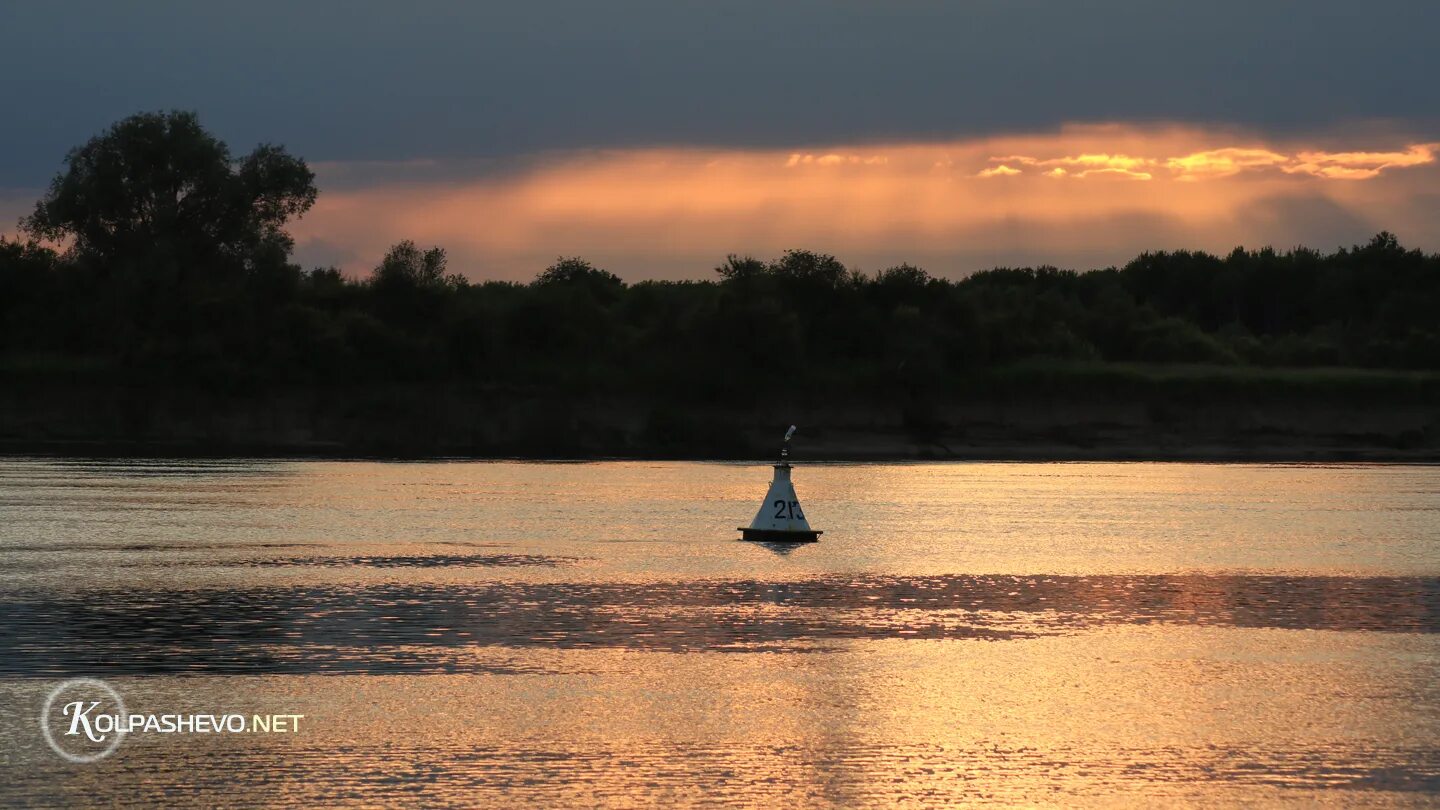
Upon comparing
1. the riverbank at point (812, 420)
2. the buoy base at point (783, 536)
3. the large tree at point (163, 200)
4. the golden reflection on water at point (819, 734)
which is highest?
the large tree at point (163, 200)

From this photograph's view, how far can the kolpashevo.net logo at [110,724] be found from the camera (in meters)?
12.0

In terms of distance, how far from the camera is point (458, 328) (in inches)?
3551

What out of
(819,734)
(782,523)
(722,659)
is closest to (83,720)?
(819,734)

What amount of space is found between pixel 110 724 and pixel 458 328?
7828cm

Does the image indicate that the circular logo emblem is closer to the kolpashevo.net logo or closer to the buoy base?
the kolpashevo.net logo

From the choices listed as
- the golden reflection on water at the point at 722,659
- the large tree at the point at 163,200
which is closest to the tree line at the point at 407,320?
the large tree at the point at 163,200

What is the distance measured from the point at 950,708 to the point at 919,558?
13.7 m

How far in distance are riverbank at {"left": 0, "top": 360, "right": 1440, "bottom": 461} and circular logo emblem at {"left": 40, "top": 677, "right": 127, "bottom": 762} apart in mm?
64829

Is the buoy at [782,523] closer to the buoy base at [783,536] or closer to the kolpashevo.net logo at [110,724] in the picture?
the buoy base at [783,536]

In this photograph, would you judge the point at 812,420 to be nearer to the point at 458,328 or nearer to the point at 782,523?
the point at 458,328

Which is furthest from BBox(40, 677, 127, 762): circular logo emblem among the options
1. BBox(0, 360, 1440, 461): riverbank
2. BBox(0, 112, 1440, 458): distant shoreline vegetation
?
BBox(0, 112, 1440, 458): distant shoreline vegetation

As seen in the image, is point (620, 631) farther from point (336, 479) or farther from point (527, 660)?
point (336, 479)

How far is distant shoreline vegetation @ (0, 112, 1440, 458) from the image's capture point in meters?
86.8

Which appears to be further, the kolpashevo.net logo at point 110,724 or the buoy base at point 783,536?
the buoy base at point 783,536
